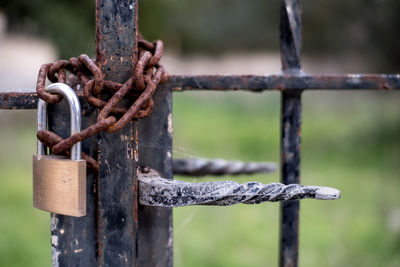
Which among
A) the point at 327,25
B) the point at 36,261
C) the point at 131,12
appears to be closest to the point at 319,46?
the point at 327,25

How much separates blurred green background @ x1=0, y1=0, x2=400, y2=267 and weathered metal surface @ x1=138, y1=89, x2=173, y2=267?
6.6 inches

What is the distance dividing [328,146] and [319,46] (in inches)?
159

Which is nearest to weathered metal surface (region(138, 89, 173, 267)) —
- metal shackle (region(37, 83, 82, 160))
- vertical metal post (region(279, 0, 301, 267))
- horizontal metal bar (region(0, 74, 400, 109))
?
horizontal metal bar (region(0, 74, 400, 109))

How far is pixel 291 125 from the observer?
30.6 inches

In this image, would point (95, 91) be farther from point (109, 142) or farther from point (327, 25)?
point (327, 25)

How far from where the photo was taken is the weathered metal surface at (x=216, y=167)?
3.06ft

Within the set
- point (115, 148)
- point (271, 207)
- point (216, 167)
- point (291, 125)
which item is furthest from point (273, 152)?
point (115, 148)

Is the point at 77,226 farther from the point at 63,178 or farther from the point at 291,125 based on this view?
the point at 291,125

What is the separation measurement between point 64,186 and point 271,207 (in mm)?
3093

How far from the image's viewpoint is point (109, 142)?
538 mm

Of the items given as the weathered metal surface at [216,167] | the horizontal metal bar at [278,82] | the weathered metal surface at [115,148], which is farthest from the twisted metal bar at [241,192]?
the weathered metal surface at [216,167]

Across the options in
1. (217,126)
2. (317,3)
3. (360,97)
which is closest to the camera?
(317,3)

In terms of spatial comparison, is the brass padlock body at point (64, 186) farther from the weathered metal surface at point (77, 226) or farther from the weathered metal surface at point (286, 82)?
the weathered metal surface at point (286, 82)

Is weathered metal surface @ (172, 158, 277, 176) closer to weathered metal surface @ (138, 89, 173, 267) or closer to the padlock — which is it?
weathered metal surface @ (138, 89, 173, 267)
